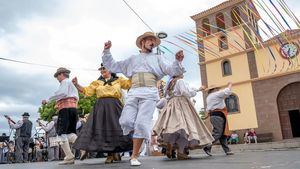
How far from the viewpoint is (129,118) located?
4.30 meters

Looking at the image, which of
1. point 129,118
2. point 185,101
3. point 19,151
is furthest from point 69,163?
point 19,151

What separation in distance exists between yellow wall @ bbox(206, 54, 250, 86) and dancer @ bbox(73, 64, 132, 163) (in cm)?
1999

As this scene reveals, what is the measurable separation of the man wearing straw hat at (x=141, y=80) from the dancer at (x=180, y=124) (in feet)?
2.98

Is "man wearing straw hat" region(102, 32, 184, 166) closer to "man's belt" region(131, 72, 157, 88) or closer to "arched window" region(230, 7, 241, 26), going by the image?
"man's belt" region(131, 72, 157, 88)

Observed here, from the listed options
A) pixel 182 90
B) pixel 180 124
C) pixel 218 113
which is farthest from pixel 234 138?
pixel 180 124

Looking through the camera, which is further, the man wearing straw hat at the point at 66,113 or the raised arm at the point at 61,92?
the raised arm at the point at 61,92

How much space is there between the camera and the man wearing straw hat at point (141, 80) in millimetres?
4215

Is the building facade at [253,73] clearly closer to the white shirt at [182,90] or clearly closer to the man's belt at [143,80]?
the white shirt at [182,90]

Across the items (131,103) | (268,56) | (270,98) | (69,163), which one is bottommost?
(69,163)

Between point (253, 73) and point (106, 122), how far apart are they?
20.3 m

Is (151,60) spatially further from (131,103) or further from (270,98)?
(270,98)

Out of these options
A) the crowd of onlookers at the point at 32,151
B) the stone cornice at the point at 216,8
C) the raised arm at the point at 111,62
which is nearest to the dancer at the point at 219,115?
the raised arm at the point at 111,62

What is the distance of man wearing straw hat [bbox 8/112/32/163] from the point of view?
1135cm

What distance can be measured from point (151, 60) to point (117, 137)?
1578mm
